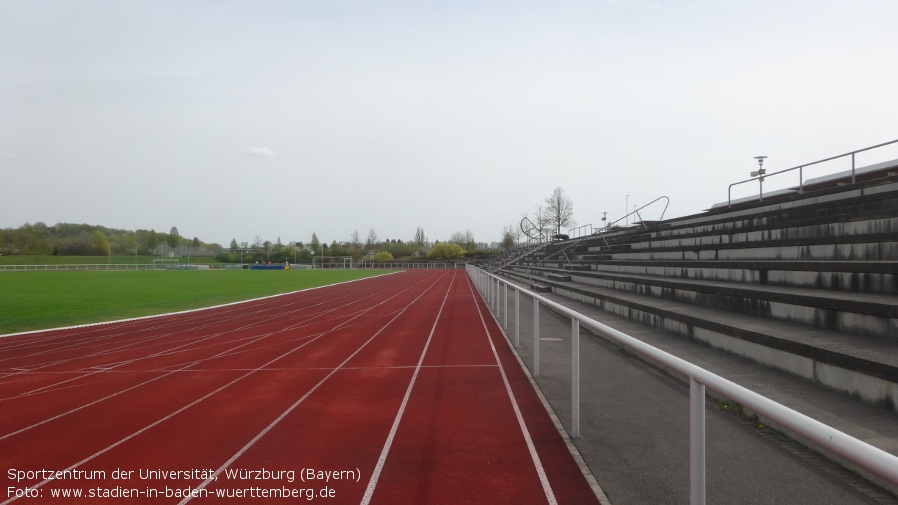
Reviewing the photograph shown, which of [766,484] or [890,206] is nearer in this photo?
[766,484]

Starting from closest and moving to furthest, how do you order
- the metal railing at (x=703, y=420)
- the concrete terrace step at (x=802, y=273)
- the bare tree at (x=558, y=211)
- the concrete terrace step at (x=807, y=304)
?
the metal railing at (x=703, y=420), the concrete terrace step at (x=807, y=304), the concrete terrace step at (x=802, y=273), the bare tree at (x=558, y=211)

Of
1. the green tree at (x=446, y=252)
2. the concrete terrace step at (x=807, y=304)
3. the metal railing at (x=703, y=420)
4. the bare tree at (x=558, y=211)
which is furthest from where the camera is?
the green tree at (x=446, y=252)

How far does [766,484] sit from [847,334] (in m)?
3.20

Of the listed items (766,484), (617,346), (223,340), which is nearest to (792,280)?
(617,346)

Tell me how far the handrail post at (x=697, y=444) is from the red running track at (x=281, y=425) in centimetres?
111

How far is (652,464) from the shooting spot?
10.9ft

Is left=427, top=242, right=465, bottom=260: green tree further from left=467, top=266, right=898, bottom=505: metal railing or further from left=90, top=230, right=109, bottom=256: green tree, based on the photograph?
left=467, top=266, right=898, bottom=505: metal railing

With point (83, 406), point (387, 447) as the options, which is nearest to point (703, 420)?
point (387, 447)

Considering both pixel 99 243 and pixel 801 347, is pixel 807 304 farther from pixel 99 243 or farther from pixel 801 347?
→ pixel 99 243

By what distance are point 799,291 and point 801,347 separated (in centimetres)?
200

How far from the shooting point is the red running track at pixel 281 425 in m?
3.58

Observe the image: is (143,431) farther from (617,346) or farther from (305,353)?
(617,346)

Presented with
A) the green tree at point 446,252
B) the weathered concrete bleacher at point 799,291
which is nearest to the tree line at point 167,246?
the green tree at point 446,252

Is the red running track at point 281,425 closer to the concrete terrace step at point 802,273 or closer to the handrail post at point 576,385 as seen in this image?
the handrail post at point 576,385
